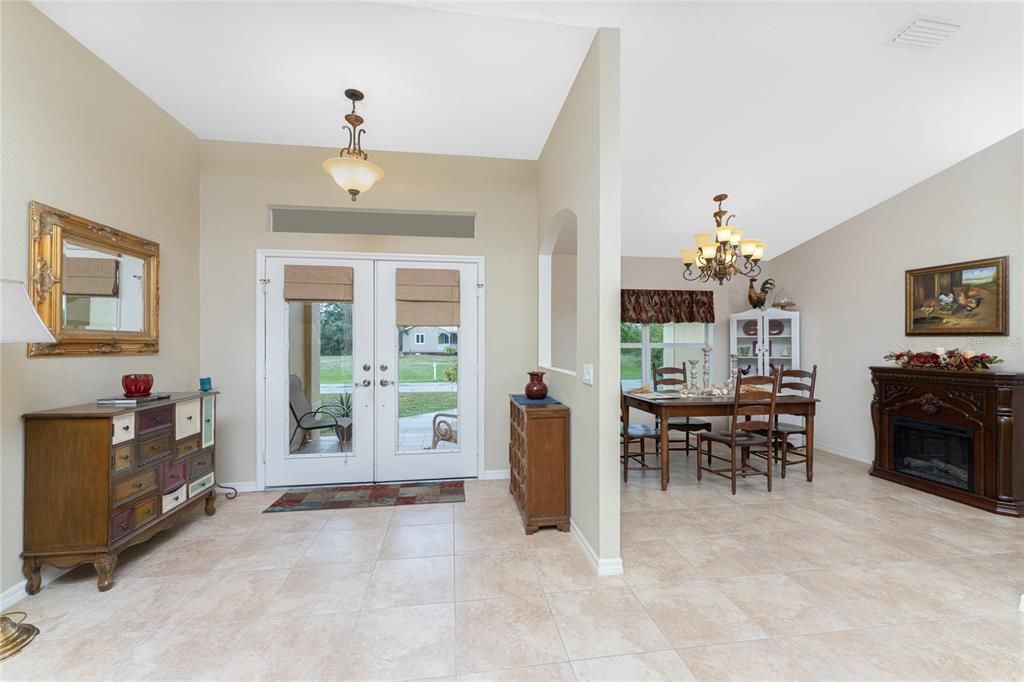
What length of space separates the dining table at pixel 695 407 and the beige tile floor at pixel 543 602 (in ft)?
2.33

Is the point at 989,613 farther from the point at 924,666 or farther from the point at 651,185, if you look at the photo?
the point at 651,185

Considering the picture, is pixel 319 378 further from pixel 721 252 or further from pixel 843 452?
pixel 843 452

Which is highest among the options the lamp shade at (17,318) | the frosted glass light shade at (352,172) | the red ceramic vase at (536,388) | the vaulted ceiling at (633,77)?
the vaulted ceiling at (633,77)

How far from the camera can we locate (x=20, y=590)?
2092 millimetres

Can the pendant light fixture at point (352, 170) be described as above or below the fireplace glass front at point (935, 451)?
above

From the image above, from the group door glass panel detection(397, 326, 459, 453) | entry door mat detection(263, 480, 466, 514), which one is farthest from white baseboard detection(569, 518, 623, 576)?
door glass panel detection(397, 326, 459, 453)

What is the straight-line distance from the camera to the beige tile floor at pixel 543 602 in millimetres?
1652

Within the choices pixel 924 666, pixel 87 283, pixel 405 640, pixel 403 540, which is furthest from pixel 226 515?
pixel 924 666

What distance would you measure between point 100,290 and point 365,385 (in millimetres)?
1897

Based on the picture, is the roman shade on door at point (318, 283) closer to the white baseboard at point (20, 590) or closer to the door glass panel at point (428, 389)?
the door glass panel at point (428, 389)

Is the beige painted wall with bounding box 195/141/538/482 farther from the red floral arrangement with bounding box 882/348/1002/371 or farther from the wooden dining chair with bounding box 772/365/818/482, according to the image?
the red floral arrangement with bounding box 882/348/1002/371

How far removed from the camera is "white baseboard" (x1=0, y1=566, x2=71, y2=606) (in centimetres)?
201

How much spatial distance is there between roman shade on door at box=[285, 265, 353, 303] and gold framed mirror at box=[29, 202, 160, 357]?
A: 921 millimetres

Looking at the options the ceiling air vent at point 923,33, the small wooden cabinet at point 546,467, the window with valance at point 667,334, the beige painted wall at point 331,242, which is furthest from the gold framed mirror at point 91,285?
the ceiling air vent at point 923,33
